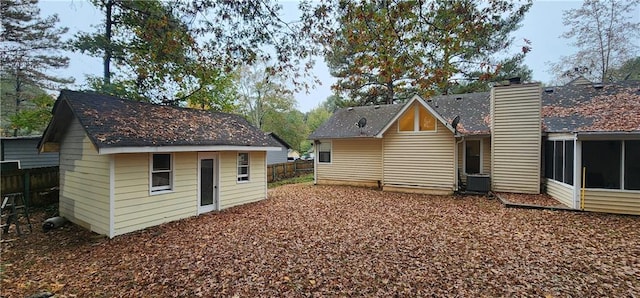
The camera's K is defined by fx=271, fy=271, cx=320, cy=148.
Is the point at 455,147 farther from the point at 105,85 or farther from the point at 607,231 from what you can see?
the point at 105,85

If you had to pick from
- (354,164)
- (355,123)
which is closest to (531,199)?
(354,164)

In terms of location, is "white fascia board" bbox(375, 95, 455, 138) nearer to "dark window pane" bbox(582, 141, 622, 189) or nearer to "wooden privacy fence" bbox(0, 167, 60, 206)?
"dark window pane" bbox(582, 141, 622, 189)

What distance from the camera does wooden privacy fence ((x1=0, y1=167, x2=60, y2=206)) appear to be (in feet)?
28.7

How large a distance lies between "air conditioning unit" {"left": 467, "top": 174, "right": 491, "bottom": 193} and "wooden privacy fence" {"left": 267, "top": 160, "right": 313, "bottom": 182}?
11.7m

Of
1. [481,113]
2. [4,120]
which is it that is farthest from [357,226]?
[4,120]

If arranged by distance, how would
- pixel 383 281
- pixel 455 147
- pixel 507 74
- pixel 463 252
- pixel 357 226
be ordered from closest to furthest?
pixel 383 281 < pixel 463 252 < pixel 357 226 < pixel 455 147 < pixel 507 74

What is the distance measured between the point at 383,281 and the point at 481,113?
12.2 metres

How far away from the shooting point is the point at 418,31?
15.4 ft

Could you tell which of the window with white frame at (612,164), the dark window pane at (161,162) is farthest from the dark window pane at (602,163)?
the dark window pane at (161,162)

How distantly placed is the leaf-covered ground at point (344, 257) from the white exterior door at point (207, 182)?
548mm

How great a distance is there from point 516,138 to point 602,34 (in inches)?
663

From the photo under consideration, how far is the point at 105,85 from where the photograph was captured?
43.0 ft

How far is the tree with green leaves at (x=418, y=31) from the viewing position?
166 inches

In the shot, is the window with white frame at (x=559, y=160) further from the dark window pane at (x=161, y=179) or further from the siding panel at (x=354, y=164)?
the dark window pane at (x=161, y=179)
